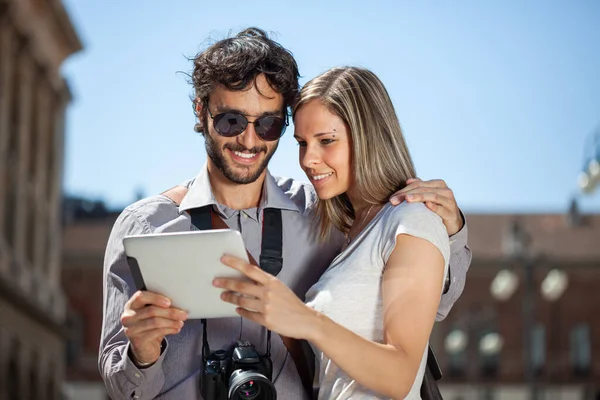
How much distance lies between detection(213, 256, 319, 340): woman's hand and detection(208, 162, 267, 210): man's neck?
1.08 m

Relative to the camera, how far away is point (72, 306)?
155 feet

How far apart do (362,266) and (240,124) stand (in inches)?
30.6

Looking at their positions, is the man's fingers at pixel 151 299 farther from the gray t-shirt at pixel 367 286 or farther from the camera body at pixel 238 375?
the gray t-shirt at pixel 367 286

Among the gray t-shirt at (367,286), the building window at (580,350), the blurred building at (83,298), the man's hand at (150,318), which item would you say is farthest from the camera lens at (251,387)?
the building window at (580,350)

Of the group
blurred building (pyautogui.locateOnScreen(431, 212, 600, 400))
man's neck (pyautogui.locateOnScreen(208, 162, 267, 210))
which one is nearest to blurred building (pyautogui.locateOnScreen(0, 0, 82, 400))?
blurred building (pyautogui.locateOnScreen(431, 212, 600, 400))

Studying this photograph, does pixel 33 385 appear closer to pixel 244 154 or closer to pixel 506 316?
pixel 506 316

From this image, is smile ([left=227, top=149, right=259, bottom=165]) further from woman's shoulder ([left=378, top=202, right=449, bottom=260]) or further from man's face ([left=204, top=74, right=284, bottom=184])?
woman's shoulder ([left=378, top=202, right=449, bottom=260])

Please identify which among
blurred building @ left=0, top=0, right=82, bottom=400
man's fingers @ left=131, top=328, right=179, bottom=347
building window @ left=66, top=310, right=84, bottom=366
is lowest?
building window @ left=66, top=310, right=84, bottom=366

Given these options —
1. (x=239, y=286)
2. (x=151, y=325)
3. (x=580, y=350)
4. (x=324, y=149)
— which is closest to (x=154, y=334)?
(x=151, y=325)

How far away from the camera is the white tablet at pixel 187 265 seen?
10.1 ft

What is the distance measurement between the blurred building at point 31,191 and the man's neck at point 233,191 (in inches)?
913

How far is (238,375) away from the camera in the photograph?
11.4 feet

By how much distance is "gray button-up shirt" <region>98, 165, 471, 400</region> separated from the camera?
371 cm

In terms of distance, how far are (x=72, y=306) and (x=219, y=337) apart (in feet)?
146
